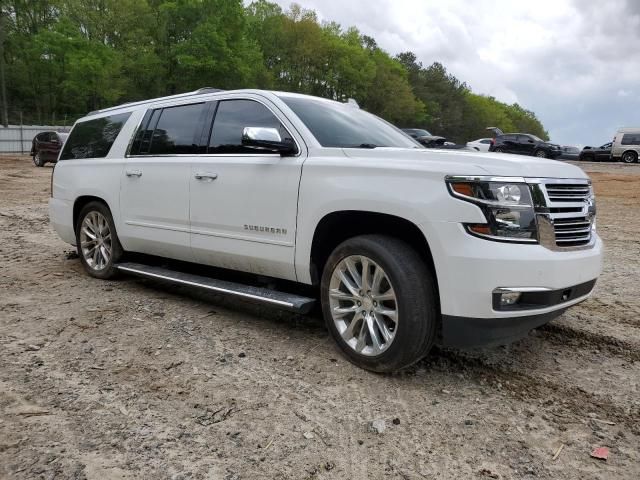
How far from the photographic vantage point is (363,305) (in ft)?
11.4

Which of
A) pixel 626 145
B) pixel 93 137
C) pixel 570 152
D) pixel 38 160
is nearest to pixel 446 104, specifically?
pixel 570 152

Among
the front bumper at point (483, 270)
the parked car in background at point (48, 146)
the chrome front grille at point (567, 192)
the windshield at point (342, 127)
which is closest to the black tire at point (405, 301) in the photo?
the front bumper at point (483, 270)

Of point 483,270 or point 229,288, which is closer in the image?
point 483,270

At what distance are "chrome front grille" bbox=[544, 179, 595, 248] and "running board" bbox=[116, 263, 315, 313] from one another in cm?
163

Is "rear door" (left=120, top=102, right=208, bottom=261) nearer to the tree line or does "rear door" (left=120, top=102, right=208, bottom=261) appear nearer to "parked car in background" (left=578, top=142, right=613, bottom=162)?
"parked car in background" (left=578, top=142, right=613, bottom=162)

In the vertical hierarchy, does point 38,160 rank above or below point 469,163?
below

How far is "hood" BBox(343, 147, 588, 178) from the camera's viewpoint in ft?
10.2

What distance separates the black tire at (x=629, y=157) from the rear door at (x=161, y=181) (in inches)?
1210

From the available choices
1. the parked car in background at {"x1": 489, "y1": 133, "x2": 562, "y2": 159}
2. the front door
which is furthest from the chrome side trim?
the parked car in background at {"x1": 489, "y1": 133, "x2": 562, "y2": 159}

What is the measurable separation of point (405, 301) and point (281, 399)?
0.90 m

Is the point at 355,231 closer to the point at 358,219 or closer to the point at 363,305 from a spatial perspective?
the point at 358,219

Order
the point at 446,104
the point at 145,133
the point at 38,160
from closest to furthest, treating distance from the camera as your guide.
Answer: the point at 145,133
the point at 38,160
the point at 446,104

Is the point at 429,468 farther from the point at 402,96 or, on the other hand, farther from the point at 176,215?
the point at 402,96

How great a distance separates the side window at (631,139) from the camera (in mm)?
29344
